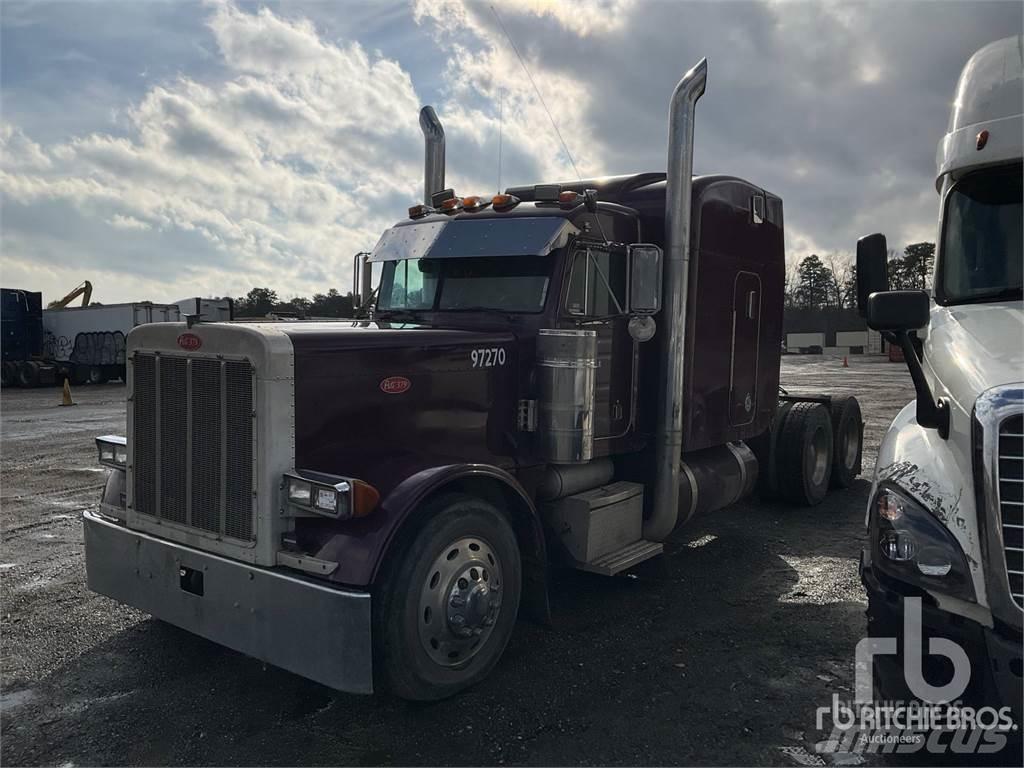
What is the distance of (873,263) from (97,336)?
107 feet

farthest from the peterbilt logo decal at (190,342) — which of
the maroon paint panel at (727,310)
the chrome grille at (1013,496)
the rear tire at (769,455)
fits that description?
the rear tire at (769,455)

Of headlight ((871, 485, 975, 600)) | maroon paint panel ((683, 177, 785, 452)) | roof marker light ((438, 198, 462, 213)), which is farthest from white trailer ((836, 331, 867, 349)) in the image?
headlight ((871, 485, 975, 600))

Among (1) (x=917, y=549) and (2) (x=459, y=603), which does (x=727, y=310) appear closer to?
(1) (x=917, y=549)

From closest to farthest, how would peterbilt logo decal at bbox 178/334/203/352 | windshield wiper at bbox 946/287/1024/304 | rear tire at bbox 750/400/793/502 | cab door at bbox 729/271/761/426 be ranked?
1. peterbilt logo decal at bbox 178/334/203/352
2. windshield wiper at bbox 946/287/1024/304
3. cab door at bbox 729/271/761/426
4. rear tire at bbox 750/400/793/502

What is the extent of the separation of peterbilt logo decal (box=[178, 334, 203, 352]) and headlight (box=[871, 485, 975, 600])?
11.7 ft

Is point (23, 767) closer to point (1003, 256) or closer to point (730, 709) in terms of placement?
point (730, 709)

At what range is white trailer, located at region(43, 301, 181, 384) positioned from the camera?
100 ft

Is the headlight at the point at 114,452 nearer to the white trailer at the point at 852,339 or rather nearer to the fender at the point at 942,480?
the fender at the point at 942,480

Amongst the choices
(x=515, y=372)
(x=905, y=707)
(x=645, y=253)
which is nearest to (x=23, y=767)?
(x=515, y=372)

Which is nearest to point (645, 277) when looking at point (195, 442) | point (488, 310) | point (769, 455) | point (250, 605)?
point (488, 310)

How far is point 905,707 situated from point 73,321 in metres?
35.2

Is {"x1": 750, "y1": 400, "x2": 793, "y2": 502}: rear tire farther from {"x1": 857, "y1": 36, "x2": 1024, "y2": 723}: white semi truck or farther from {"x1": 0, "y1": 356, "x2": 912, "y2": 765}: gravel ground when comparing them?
{"x1": 857, "y1": 36, "x2": 1024, "y2": 723}: white semi truck

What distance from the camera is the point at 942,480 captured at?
348cm

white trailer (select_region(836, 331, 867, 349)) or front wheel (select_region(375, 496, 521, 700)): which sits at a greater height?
white trailer (select_region(836, 331, 867, 349))
